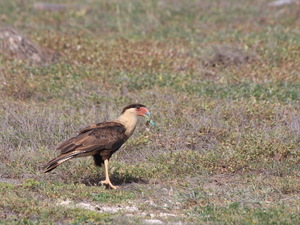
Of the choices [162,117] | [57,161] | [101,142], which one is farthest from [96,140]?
[162,117]

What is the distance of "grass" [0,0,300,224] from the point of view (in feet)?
25.1

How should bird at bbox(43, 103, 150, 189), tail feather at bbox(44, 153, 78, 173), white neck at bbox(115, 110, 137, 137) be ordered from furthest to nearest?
white neck at bbox(115, 110, 137, 137)
bird at bbox(43, 103, 150, 189)
tail feather at bbox(44, 153, 78, 173)

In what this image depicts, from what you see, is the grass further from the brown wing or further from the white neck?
the white neck

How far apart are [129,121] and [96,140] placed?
69cm

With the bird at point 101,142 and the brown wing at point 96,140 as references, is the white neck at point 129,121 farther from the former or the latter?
the brown wing at point 96,140

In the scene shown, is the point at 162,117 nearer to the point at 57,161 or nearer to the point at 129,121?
the point at 129,121

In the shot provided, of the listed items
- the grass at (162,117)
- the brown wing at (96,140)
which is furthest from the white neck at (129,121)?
the grass at (162,117)

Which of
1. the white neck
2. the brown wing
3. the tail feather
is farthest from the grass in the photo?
the white neck

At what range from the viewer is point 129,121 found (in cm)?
912

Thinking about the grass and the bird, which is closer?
the grass

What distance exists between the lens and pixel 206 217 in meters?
7.06

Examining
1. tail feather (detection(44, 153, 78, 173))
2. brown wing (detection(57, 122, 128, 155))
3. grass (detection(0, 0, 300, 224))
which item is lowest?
grass (detection(0, 0, 300, 224))

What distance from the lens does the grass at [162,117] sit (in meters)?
7.64

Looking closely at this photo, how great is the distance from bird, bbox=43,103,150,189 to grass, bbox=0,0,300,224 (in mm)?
337
